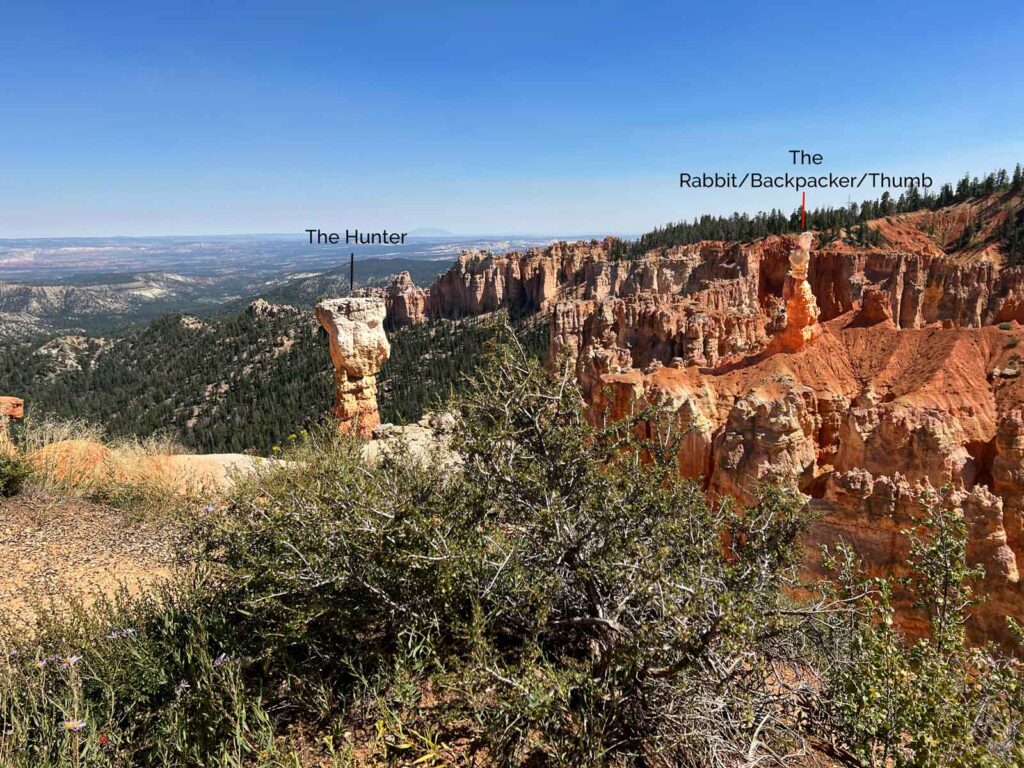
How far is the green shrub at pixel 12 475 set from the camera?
9656 millimetres

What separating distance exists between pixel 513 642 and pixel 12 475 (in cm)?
970

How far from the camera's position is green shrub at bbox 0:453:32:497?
9.66 metres

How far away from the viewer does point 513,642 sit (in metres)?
5.57

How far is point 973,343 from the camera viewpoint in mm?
17281

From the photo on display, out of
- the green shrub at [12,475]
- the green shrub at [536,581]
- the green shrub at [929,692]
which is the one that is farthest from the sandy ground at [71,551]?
the green shrub at [929,692]

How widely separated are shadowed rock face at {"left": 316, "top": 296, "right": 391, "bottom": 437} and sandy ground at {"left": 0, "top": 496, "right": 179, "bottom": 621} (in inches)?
317

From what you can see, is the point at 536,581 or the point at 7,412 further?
the point at 7,412

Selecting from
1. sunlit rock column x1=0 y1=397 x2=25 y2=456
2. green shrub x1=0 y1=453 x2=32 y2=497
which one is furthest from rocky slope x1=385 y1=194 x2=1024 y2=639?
sunlit rock column x1=0 y1=397 x2=25 y2=456

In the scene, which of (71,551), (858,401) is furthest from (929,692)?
(858,401)

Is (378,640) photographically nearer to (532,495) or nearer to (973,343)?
(532,495)

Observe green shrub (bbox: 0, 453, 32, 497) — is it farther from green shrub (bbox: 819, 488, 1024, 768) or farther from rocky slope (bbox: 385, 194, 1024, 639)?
green shrub (bbox: 819, 488, 1024, 768)

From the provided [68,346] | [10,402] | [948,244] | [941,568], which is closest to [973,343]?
[941,568]

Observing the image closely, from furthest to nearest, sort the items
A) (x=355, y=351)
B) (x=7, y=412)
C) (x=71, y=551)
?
(x=355, y=351) < (x=7, y=412) < (x=71, y=551)

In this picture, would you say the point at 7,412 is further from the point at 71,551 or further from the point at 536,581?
the point at 536,581
